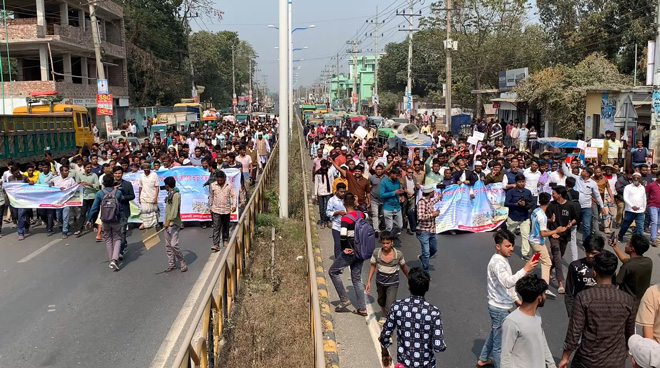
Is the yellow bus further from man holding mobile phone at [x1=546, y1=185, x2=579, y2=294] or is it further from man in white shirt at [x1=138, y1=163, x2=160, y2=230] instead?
man holding mobile phone at [x1=546, y1=185, x2=579, y2=294]

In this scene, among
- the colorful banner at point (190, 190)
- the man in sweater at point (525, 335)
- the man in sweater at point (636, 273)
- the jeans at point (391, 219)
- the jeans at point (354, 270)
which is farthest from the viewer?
the colorful banner at point (190, 190)

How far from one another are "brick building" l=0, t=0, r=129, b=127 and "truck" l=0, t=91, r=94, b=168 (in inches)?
232

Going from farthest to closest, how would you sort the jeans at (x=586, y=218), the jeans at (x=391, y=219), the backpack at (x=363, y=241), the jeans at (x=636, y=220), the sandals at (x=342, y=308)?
1. the jeans at (x=636, y=220)
2. the jeans at (x=391, y=219)
3. the jeans at (x=586, y=218)
4. the sandals at (x=342, y=308)
5. the backpack at (x=363, y=241)

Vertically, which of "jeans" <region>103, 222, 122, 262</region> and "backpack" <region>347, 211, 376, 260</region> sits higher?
"backpack" <region>347, 211, 376, 260</region>

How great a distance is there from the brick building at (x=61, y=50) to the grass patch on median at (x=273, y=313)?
86.1ft

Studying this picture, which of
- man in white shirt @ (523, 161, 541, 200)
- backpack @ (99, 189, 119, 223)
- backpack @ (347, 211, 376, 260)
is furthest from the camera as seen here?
man in white shirt @ (523, 161, 541, 200)

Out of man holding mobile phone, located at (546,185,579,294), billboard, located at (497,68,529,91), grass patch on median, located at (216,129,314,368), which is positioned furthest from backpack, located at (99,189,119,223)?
billboard, located at (497,68,529,91)

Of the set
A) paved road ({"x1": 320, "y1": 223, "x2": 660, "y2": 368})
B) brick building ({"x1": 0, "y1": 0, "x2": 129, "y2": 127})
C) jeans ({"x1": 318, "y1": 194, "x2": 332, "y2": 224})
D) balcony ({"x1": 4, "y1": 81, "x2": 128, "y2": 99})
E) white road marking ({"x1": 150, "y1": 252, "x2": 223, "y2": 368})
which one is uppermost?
brick building ({"x1": 0, "y1": 0, "x2": 129, "y2": 127})

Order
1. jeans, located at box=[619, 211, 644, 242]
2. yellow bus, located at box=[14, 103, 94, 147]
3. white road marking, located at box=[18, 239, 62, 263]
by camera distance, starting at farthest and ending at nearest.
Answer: yellow bus, located at box=[14, 103, 94, 147], jeans, located at box=[619, 211, 644, 242], white road marking, located at box=[18, 239, 62, 263]

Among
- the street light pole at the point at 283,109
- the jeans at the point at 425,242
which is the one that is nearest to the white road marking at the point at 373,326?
the jeans at the point at 425,242

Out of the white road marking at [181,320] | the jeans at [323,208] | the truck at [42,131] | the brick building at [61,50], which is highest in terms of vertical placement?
the brick building at [61,50]

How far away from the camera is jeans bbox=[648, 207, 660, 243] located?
11.4m

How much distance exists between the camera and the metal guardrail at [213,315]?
5.04 meters

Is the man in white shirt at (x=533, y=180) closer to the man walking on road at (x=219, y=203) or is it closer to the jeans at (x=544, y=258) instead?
the jeans at (x=544, y=258)
